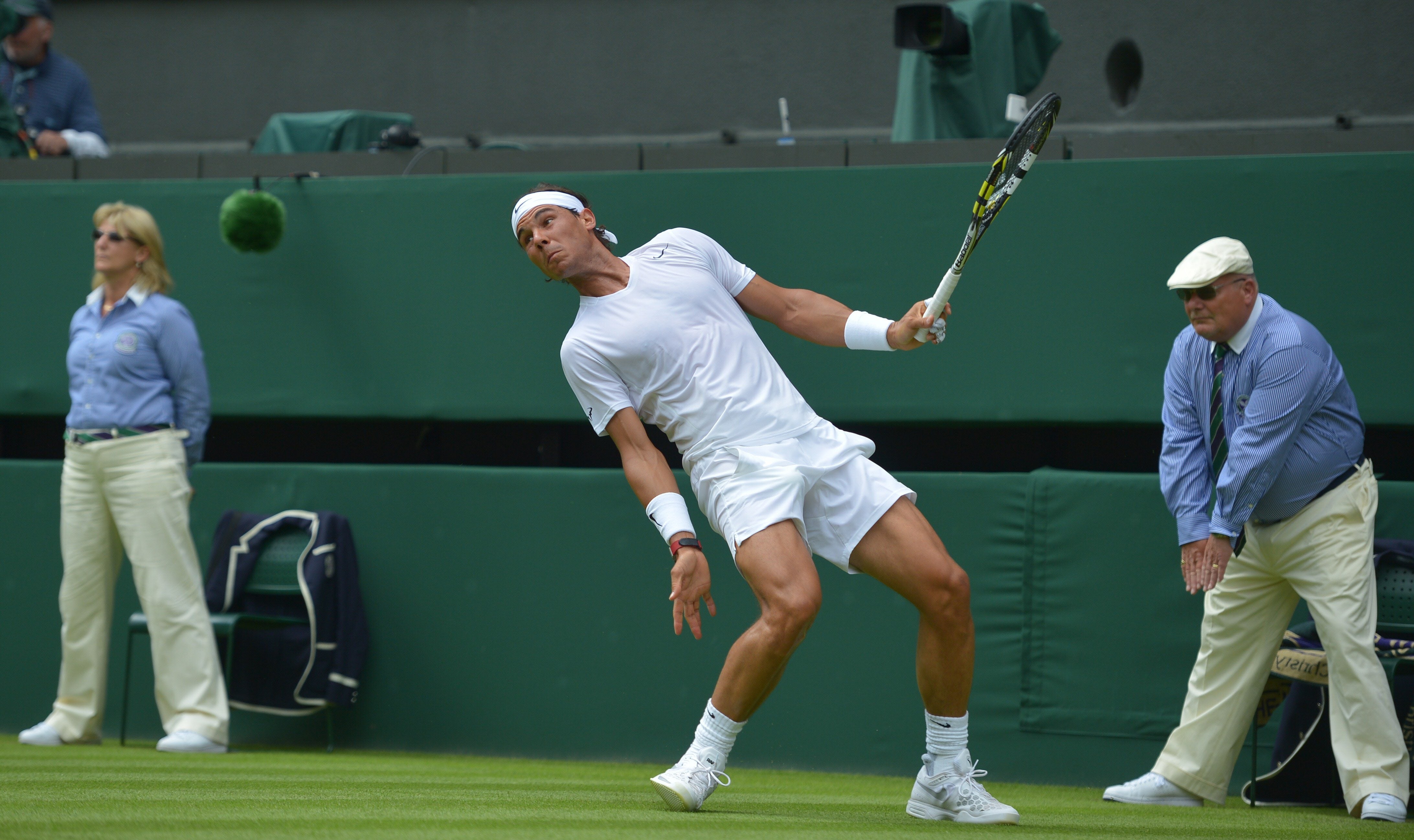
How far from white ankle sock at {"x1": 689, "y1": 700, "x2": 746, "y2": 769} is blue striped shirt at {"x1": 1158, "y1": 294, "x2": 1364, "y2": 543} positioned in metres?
1.70

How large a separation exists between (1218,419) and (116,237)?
13.5 feet

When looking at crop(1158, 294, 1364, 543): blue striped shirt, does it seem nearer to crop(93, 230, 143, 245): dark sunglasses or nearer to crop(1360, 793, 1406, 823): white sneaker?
crop(1360, 793, 1406, 823): white sneaker

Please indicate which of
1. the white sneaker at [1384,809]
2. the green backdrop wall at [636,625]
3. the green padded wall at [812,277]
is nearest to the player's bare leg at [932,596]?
the white sneaker at [1384,809]

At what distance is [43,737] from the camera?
5.48 m

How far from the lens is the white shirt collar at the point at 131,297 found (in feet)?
17.9

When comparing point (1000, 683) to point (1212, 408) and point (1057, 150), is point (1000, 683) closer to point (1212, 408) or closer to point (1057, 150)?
point (1212, 408)

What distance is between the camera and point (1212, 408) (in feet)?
14.1

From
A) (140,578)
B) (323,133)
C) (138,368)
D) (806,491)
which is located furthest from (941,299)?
(323,133)

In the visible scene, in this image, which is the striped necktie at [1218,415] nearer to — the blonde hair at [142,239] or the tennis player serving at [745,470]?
the tennis player serving at [745,470]

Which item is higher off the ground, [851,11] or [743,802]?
[851,11]

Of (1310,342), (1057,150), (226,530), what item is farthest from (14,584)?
(1310,342)

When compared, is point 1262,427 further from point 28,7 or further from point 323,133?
point 28,7

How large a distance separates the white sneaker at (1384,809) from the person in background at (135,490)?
4.00m

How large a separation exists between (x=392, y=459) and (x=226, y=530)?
0.75 m
